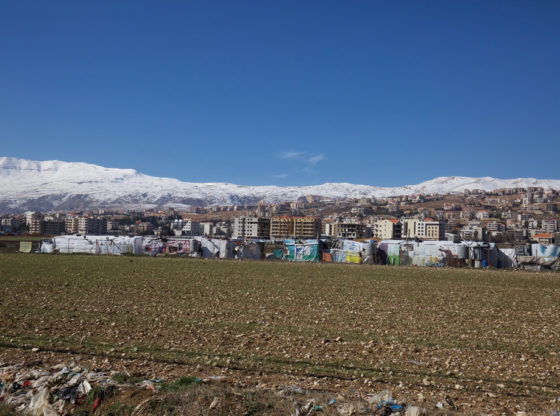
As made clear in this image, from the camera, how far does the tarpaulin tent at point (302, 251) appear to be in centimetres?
5243

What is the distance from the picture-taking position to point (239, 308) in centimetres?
1564

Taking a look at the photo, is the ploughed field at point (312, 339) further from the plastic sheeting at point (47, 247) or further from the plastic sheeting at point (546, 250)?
the plastic sheeting at point (47, 247)

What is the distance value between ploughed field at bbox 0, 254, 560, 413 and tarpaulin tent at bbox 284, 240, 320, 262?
32395 millimetres

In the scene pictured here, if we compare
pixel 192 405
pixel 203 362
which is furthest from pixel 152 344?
pixel 192 405

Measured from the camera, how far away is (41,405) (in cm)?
699


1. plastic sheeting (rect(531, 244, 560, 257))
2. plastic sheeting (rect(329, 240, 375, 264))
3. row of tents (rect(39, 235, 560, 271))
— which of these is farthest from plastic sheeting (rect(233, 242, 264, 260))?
plastic sheeting (rect(531, 244, 560, 257))

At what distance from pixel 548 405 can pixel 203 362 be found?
20.6 feet

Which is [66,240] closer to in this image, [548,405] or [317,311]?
[317,311]

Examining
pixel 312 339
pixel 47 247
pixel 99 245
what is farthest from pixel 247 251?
pixel 312 339

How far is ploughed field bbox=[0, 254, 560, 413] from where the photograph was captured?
8289mm

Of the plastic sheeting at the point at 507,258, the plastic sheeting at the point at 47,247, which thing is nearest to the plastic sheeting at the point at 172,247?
the plastic sheeting at the point at 47,247

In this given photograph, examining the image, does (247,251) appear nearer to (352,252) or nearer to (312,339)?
(352,252)

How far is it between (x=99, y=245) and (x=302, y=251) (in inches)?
1023

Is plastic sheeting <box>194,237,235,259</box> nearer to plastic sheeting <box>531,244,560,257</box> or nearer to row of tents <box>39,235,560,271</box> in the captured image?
row of tents <box>39,235,560,271</box>
